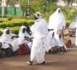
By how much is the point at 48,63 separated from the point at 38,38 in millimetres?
981

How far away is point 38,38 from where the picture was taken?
9.84 metres

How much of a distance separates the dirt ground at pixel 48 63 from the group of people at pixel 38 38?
13.1 inches

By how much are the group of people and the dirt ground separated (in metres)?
0.33

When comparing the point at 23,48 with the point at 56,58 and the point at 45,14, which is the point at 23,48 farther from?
the point at 45,14

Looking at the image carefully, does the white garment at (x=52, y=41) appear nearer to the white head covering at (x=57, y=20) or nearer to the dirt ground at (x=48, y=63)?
the dirt ground at (x=48, y=63)

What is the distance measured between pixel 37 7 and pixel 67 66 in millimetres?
21028

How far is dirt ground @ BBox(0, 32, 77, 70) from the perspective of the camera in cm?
950

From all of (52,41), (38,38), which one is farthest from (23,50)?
(38,38)

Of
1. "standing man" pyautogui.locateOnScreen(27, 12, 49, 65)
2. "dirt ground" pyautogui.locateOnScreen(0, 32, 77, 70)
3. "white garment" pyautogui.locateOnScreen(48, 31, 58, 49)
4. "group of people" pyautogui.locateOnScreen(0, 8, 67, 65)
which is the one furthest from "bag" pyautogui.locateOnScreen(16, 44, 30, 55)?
"standing man" pyautogui.locateOnScreen(27, 12, 49, 65)

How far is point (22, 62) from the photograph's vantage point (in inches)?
→ 407

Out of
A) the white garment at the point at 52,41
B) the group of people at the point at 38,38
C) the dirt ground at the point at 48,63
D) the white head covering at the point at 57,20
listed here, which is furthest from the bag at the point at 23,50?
the white head covering at the point at 57,20

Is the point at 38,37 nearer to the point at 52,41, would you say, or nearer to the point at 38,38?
the point at 38,38

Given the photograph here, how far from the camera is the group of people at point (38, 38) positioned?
9.80 meters

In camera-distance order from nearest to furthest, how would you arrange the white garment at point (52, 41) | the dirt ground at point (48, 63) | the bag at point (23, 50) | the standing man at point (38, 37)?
the dirt ground at point (48, 63), the standing man at point (38, 37), the bag at point (23, 50), the white garment at point (52, 41)
